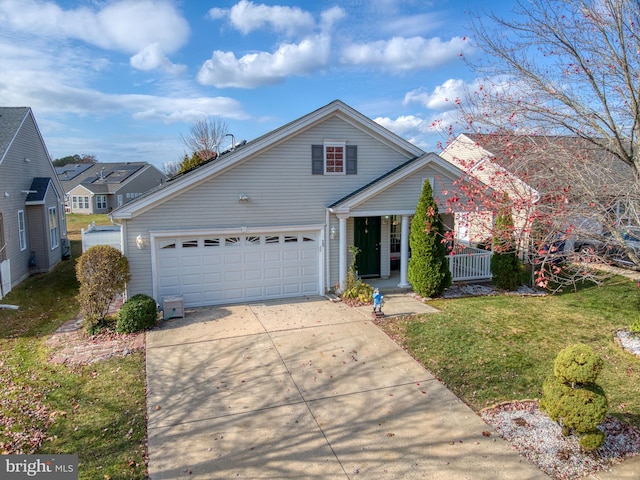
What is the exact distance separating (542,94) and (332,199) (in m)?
7.20

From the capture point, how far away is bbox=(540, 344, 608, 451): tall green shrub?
5.27 meters

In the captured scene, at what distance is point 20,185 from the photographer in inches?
623

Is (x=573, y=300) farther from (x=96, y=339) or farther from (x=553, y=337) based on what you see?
(x=96, y=339)

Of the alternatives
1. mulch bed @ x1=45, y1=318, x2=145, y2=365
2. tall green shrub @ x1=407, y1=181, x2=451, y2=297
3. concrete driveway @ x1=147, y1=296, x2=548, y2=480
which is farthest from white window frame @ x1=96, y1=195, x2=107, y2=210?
tall green shrub @ x1=407, y1=181, x2=451, y2=297

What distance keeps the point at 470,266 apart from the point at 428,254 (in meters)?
2.95

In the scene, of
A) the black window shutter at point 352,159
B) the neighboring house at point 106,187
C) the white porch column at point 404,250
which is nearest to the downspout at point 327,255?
the black window shutter at point 352,159

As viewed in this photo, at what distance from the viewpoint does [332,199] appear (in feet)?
43.9

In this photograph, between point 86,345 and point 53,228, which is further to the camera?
point 53,228

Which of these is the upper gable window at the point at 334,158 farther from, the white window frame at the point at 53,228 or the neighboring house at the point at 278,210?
the white window frame at the point at 53,228

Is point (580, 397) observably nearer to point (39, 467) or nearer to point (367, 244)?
point (39, 467)

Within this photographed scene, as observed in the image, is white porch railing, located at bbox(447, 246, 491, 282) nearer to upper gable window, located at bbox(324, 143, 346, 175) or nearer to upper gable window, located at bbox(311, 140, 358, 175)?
upper gable window, located at bbox(311, 140, 358, 175)

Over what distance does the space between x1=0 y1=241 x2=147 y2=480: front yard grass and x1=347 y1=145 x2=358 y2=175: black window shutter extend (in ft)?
26.9

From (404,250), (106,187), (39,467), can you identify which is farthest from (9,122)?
(106,187)

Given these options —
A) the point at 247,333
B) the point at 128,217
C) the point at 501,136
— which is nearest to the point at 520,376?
the point at 501,136
